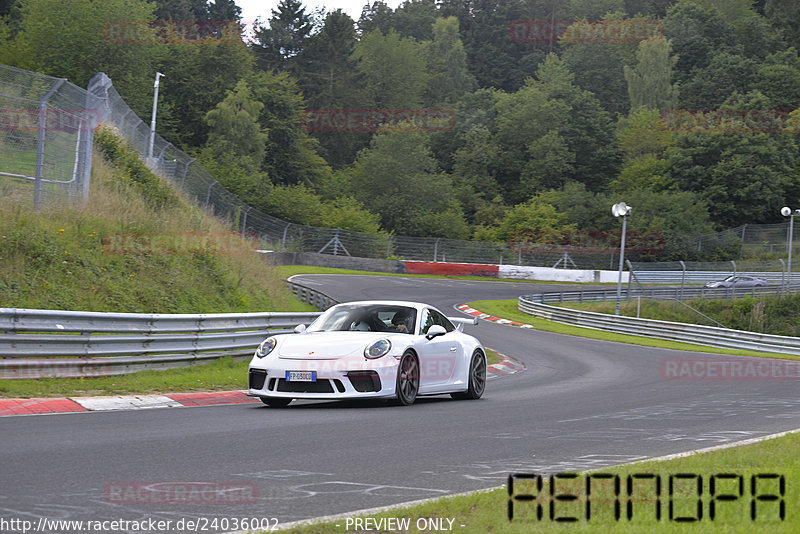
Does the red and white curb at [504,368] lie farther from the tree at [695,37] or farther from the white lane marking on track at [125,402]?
the tree at [695,37]

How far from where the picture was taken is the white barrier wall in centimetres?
5578

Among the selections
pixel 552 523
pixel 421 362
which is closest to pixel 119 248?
pixel 421 362

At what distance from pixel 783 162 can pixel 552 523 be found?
277ft

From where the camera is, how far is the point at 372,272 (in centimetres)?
5088

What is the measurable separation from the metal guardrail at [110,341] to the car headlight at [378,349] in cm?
369

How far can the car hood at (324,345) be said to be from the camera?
34.8 feet

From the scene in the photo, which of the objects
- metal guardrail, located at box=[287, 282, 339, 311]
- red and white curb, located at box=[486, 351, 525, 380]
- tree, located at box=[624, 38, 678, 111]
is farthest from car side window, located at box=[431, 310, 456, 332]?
tree, located at box=[624, 38, 678, 111]

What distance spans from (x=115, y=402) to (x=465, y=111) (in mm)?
95330

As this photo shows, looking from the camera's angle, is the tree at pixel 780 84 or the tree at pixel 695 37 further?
the tree at pixel 695 37

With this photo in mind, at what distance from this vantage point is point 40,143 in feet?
49.2

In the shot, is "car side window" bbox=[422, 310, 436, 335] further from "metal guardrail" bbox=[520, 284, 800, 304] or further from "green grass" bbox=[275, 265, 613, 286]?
"metal guardrail" bbox=[520, 284, 800, 304]

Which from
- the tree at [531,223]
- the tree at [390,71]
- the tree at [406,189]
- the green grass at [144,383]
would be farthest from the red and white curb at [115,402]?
the tree at [390,71]

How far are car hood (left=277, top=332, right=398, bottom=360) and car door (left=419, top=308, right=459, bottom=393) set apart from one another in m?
0.66

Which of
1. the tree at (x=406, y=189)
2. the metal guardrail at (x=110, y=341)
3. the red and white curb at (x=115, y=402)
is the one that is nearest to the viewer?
the red and white curb at (x=115, y=402)
